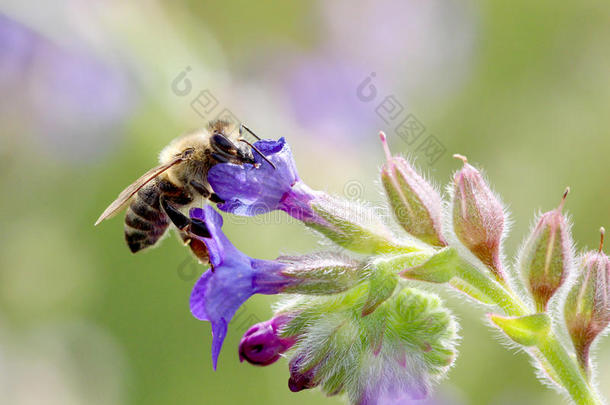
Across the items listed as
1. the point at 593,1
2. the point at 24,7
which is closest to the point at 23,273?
the point at 24,7

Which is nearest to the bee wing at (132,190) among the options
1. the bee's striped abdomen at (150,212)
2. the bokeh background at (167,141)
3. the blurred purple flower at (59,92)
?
the bee's striped abdomen at (150,212)

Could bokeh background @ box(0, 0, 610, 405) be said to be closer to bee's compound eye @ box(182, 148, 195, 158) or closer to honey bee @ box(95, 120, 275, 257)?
honey bee @ box(95, 120, 275, 257)

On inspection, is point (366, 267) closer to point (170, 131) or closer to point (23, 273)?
point (170, 131)

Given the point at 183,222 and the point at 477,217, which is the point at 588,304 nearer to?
the point at 477,217

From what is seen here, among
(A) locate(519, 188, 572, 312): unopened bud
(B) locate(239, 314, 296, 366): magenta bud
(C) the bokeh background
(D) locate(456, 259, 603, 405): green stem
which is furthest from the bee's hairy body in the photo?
(C) the bokeh background

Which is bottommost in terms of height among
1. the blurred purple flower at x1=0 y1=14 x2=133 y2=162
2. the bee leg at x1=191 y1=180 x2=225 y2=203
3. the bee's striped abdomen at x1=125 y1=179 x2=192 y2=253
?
the bee's striped abdomen at x1=125 y1=179 x2=192 y2=253

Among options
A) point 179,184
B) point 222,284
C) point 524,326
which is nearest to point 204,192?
point 179,184

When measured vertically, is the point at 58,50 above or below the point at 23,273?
above
